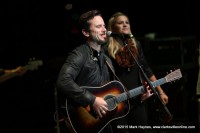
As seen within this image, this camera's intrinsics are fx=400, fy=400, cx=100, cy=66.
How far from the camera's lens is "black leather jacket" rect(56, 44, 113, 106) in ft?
11.7

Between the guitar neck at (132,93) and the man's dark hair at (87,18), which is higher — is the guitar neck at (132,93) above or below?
below

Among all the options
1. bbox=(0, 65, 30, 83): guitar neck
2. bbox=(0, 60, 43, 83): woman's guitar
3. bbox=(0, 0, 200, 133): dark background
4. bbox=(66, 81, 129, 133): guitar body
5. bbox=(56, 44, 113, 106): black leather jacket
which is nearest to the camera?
bbox=(56, 44, 113, 106): black leather jacket

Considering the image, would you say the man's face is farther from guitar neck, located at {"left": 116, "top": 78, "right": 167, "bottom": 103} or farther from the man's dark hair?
guitar neck, located at {"left": 116, "top": 78, "right": 167, "bottom": 103}

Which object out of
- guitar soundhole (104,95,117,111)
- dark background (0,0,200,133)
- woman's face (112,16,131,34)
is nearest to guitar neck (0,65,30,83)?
dark background (0,0,200,133)

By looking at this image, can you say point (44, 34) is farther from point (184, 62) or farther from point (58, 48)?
point (184, 62)

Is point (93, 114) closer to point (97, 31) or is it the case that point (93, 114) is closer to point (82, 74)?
point (82, 74)

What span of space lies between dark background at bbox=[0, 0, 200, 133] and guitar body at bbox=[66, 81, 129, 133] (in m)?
1.86

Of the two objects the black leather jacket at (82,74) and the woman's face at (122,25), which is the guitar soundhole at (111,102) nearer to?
the black leather jacket at (82,74)

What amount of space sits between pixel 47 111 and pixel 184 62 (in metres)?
2.34

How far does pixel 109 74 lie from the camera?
3.91m

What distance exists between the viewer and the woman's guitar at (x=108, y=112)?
3.68 meters

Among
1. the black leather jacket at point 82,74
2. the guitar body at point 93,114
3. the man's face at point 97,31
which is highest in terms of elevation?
the man's face at point 97,31

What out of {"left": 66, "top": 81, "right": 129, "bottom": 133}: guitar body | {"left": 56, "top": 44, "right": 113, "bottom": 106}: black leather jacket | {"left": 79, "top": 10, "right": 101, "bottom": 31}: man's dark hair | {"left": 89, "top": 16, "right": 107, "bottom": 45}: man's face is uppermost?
{"left": 79, "top": 10, "right": 101, "bottom": 31}: man's dark hair

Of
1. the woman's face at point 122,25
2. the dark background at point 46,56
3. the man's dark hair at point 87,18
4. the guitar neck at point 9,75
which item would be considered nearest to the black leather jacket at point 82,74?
the man's dark hair at point 87,18
